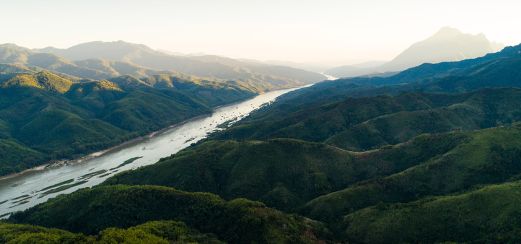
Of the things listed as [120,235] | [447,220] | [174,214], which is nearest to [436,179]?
[447,220]

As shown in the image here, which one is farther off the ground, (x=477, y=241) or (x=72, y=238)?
(x=72, y=238)

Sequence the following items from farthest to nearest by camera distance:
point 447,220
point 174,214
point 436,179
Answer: point 436,179 < point 174,214 < point 447,220

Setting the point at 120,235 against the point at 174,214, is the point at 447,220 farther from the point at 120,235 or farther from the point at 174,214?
the point at 120,235

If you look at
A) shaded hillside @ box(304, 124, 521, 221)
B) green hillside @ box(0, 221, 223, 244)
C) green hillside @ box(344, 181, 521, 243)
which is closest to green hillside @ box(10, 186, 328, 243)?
green hillside @ box(0, 221, 223, 244)

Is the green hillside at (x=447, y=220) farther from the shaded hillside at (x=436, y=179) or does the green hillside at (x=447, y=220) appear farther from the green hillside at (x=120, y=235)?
the green hillside at (x=120, y=235)

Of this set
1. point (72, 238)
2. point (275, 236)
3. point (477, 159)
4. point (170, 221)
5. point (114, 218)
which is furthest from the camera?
point (477, 159)

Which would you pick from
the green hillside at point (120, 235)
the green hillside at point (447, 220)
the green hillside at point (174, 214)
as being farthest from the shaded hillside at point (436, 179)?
the green hillside at point (120, 235)

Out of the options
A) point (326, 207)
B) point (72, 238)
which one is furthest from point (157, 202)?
point (326, 207)

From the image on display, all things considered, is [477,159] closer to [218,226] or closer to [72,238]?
[218,226]
